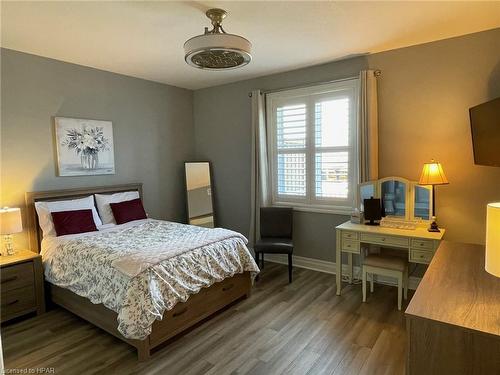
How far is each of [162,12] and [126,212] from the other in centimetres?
237

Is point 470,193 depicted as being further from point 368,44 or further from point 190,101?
point 190,101

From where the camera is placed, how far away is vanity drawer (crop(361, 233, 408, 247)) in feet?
9.69

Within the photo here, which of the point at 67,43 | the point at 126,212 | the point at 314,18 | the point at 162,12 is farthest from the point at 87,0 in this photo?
the point at 126,212

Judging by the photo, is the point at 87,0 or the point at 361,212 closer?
the point at 87,0

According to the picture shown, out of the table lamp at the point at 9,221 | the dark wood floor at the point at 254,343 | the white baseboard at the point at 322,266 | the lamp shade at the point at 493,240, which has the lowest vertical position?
the dark wood floor at the point at 254,343

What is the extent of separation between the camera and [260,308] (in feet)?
10.2

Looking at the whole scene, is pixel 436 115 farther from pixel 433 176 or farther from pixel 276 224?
pixel 276 224

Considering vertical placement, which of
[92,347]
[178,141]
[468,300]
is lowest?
[92,347]

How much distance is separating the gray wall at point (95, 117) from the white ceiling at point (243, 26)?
27 centimetres

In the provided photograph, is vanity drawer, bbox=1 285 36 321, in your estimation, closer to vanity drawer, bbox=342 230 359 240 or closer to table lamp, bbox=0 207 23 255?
table lamp, bbox=0 207 23 255

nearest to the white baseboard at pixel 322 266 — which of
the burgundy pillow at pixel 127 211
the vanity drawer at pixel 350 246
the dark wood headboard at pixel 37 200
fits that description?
the vanity drawer at pixel 350 246

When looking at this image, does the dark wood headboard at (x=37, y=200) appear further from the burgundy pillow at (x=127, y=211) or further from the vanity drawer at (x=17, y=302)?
the vanity drawer at (x=17, y=302)

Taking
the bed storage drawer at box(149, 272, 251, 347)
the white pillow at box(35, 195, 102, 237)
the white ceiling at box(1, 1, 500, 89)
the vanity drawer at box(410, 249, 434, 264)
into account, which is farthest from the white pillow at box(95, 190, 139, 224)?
the vanity drawer at box(410, 249, 434, 264)

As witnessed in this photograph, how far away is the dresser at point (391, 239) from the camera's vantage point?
284cm
